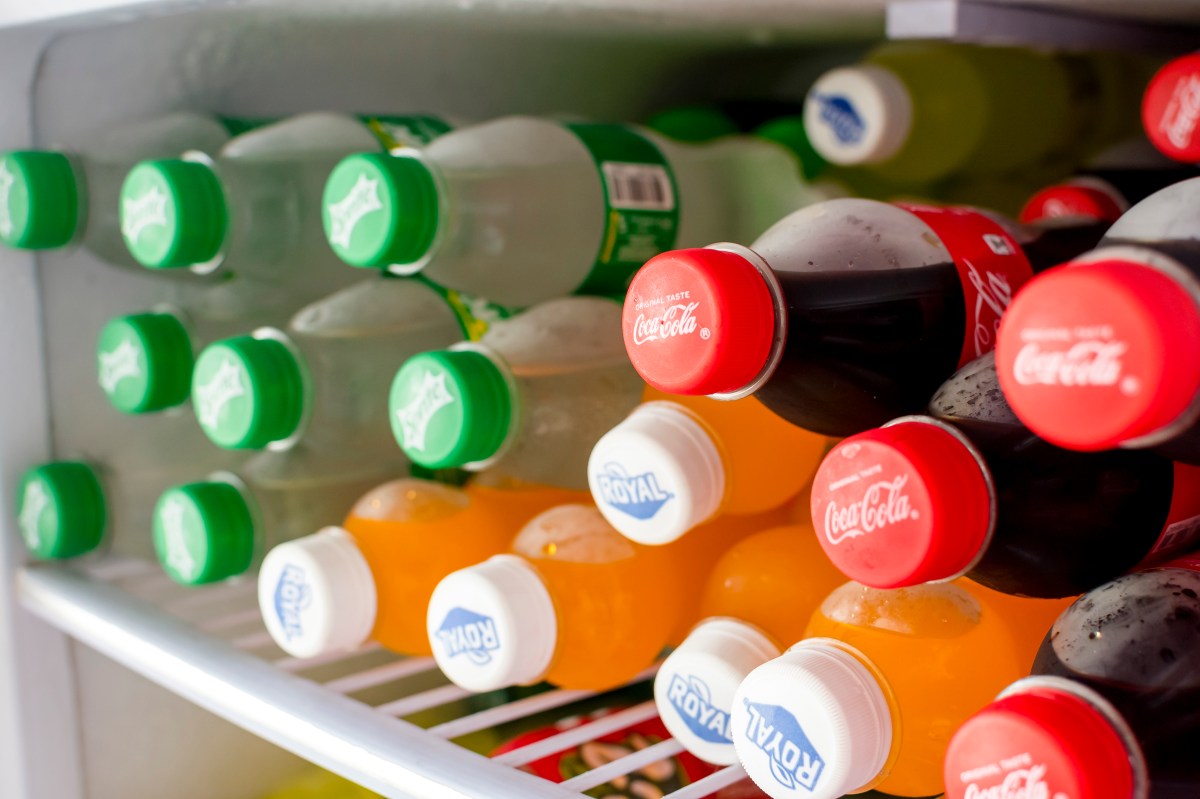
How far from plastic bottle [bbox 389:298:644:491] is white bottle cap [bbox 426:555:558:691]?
3.3 inches

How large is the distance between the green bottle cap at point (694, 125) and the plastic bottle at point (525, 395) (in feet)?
1.31

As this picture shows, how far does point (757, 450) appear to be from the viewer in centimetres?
73

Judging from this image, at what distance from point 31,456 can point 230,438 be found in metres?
0.26

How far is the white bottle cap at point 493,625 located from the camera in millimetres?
677

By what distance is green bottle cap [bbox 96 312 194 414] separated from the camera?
3.01 ft

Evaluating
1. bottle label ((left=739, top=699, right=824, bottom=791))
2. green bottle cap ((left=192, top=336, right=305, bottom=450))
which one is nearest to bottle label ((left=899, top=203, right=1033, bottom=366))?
bottle label ((left=739, top=699, right=824, bottom=791))

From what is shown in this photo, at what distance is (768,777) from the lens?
1.73ft

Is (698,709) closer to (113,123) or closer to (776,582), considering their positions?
(776,582)

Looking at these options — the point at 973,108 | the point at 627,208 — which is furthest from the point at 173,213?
the point at 973,108

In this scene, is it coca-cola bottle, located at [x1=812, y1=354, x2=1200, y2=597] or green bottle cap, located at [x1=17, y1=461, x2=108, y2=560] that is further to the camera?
green bottle cap, located at [x1=17, y1=461, x2=108, y2=560]

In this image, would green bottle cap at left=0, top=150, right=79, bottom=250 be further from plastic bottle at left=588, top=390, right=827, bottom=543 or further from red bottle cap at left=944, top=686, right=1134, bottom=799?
red bottle cap at left=944, top=686, right=1134, bottom=799

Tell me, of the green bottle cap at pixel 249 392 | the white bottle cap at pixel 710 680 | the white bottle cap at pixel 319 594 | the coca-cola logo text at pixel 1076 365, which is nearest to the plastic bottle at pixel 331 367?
the green bottle cap at pixel 249 392

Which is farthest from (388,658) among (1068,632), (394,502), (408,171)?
→ (1068,632)

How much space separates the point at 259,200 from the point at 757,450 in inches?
19.2
